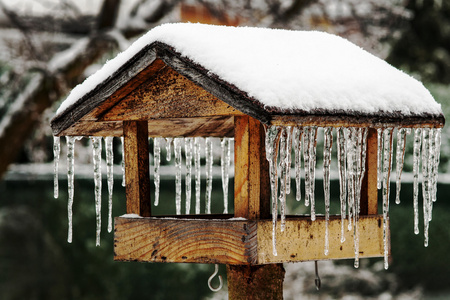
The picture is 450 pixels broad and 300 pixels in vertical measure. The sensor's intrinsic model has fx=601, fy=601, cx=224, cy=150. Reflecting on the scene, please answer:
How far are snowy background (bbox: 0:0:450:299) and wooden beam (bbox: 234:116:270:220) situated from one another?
145 inches

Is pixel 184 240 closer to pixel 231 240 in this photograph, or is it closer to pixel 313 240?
pixel 231 240

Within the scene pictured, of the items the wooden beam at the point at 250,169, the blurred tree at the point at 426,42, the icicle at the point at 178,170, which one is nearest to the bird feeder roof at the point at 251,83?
the wooden beam at the point at 250,169

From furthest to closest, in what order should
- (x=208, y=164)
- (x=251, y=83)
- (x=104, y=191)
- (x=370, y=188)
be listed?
(x=104, y=191) < (x=208, y=164) < (x=370, y=188) < (x=251, y=83)

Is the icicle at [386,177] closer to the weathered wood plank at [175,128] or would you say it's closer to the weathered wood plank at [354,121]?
the weathered wood plank at [354,121]

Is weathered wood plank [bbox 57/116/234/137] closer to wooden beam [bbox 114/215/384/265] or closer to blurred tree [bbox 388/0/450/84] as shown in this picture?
wooden beam [bbox 114/215/384/265]

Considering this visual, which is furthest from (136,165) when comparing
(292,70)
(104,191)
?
(104,191)

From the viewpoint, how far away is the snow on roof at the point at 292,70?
202cm

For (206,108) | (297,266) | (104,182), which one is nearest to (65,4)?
(104,182)

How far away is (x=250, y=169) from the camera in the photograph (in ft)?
7.50

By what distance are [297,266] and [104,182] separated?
2.55 metres

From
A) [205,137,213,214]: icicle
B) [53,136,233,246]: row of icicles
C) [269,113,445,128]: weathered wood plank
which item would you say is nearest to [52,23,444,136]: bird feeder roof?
[269,113,445,128]: weathered wood plank

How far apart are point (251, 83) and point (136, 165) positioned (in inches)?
32.5

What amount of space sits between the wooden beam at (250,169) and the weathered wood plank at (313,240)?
87mm

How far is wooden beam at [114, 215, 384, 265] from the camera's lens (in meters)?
2.25
